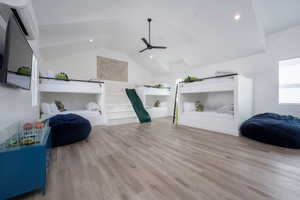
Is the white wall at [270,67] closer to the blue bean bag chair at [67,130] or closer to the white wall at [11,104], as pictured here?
the blue bean bag chair at [67,130]

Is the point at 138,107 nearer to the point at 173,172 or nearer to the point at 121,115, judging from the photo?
the point at 121,115

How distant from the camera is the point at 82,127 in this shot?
8.50 feet

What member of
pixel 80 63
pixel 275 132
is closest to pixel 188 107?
pixel 275 132

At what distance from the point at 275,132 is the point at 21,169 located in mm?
3813

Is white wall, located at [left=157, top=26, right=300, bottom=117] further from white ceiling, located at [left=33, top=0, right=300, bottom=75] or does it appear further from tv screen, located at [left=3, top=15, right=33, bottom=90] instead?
tv screen, located at [left=3, top=15, right=33, bottom=90]

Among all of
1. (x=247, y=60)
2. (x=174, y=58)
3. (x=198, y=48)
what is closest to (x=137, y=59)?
(x=174, y=58)

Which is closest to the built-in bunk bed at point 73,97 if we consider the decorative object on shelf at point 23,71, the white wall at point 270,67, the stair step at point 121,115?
the stair step at point 121,115

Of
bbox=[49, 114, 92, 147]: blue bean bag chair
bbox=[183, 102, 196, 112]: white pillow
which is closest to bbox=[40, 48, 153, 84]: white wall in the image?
bbox=[49, 114, 92, 147]: blue bean bag chair

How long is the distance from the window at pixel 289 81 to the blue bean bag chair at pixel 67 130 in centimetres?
515

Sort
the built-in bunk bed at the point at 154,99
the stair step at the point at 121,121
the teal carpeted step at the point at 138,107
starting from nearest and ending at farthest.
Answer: the stair step at the point at 121,121 < the teal carpeted step at the point at 138,107 < the built-in bunk bed at the point at 154,99

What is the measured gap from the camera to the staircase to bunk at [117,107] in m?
4.39

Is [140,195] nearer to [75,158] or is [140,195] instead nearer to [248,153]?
[75,158]

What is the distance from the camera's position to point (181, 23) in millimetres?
3832

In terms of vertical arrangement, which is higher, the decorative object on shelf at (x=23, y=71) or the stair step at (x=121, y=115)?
the decorative object on shelf at (x=23, y=71)
